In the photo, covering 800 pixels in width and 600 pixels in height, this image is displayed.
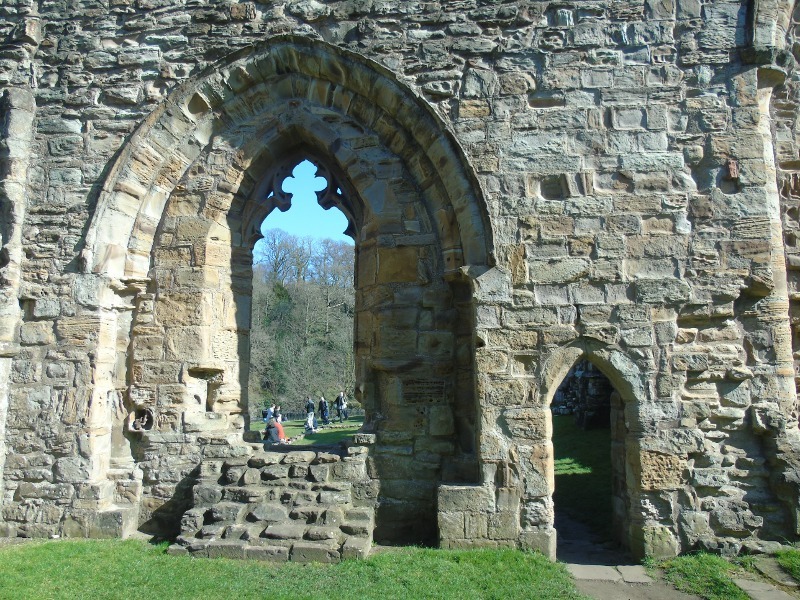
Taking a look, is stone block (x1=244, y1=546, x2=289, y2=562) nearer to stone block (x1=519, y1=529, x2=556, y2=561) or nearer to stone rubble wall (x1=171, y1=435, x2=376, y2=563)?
stone rubble wall (x1=171, y1=435, x2=376, y2=563)

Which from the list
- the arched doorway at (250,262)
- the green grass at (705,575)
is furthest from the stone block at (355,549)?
the green grass at (705,575)

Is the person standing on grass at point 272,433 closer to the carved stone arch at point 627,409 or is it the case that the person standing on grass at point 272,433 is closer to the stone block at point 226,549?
the stone block at point 226,549

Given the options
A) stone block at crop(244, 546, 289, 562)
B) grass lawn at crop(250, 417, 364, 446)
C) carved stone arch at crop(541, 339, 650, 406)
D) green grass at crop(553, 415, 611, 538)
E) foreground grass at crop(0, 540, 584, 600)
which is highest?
carved stone arch at crop(541, 339, 650, 406)

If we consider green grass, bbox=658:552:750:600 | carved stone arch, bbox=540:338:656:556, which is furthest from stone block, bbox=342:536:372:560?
green grass, bbox=658:552:750:600

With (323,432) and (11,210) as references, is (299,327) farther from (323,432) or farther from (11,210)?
(11,210)

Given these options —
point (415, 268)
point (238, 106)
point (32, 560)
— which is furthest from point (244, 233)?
point (32, 560)

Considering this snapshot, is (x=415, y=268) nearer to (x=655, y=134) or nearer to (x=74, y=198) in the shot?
(x=655, y=134)

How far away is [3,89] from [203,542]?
16.8ft

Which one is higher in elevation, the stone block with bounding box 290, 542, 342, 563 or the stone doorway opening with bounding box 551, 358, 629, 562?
the stone doorway opening with bounding box 551, 358, 629, 562

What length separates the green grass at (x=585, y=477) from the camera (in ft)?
22.1

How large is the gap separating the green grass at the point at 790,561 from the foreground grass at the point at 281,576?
67.5 inches

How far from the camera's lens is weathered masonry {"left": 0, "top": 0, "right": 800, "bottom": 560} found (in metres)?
5.25

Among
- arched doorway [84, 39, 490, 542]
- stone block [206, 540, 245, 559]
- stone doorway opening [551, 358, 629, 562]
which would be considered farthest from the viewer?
arched doorway [84, 39, 490, 542]

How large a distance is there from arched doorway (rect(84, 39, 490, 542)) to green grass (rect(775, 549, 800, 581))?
2.55m
